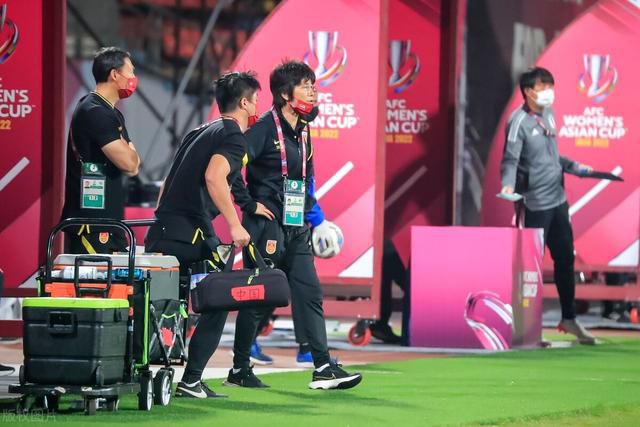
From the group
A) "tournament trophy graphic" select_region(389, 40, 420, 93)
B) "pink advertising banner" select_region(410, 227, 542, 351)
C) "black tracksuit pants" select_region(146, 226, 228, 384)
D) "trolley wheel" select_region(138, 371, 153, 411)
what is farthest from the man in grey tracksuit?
"trolley wheel" select_region(138, 371, 153, 411)

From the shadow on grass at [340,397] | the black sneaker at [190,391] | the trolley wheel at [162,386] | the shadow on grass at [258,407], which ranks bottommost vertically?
the shadow on grass at [340,397]

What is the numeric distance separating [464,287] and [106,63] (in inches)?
179

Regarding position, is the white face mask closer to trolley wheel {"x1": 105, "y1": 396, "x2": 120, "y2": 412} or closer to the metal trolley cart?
the metal trolley cart

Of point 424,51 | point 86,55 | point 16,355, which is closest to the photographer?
point 16,355

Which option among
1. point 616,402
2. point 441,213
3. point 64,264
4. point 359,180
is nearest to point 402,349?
point 359,180

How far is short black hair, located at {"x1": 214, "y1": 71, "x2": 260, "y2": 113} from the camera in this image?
29.3 feet

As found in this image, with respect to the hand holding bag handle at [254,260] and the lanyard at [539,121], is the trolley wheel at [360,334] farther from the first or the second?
the hand holding bag handle at [254,260]

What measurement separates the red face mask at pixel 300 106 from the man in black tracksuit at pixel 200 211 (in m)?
0.49

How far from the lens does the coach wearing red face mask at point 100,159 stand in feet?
28.4

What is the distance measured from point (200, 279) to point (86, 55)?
814 centimetres

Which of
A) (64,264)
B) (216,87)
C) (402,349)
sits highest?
(216,87)

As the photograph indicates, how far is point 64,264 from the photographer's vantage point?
25.7 ft

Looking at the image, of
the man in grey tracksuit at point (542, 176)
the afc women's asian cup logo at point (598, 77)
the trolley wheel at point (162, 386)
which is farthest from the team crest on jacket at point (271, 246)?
the afc women's asian cup logo at point (598, 77)

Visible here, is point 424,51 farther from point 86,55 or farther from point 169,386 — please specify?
point 169,386
